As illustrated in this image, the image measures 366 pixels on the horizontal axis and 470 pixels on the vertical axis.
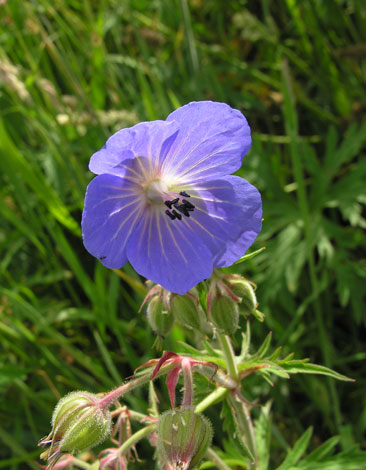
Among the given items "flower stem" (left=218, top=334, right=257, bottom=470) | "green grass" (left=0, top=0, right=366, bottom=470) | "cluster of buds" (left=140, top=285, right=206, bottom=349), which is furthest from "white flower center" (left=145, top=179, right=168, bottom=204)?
"green grass" (left=0, top=0, right=366, bottom=470)

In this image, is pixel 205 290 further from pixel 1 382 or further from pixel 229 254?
pixel 1 382

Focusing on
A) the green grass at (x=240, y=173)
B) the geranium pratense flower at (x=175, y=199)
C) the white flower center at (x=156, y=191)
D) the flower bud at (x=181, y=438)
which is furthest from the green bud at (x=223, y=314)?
the green grass at (x=240, y=173)

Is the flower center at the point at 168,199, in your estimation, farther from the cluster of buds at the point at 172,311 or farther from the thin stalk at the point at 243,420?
the thin stalk at the point at 243,420

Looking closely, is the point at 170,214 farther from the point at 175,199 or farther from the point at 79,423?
the point at 79,423

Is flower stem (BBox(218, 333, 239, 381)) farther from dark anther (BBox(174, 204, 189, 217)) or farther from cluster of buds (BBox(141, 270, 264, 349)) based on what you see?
dark anther (BBox(174, 204, 189, 217))

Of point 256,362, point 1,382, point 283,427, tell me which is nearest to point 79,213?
point 1,382

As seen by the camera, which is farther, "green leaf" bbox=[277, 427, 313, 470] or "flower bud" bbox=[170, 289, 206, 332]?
"green leaf" bbox=[277, 427, 313, 470]
